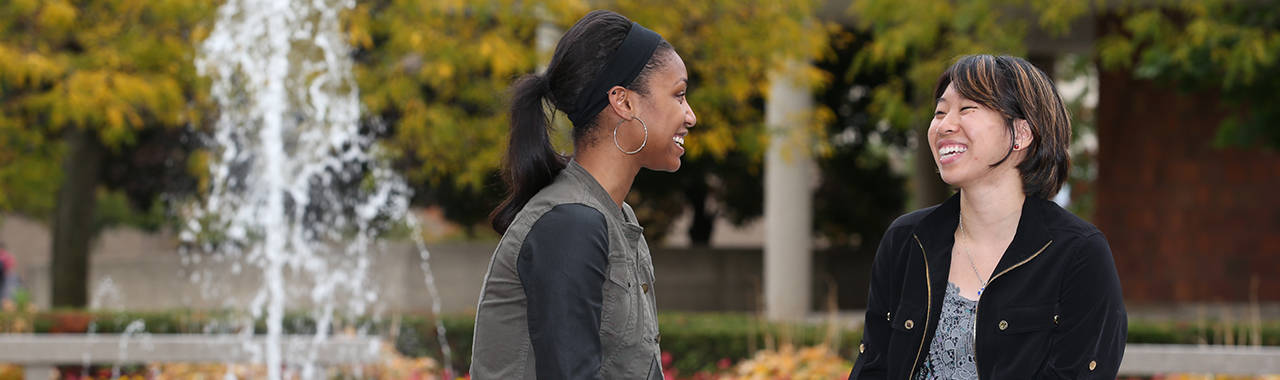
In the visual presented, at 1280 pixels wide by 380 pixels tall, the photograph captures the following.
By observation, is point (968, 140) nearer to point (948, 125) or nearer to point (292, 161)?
point (948, 125)

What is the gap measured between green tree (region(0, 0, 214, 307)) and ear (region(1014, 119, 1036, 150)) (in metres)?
8.89

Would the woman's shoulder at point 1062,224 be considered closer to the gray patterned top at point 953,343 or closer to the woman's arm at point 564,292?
the gray patterned top at point 953,343

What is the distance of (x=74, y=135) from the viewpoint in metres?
13.6

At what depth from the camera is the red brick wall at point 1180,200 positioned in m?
16.2

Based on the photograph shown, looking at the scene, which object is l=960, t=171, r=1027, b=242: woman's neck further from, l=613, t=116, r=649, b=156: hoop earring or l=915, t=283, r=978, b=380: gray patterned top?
l=613, t=116, r=649, b=156: hoop earring

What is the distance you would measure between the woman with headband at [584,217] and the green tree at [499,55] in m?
7.70

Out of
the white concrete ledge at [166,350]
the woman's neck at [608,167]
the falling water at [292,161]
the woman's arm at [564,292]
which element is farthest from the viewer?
the falling water at [292,161]

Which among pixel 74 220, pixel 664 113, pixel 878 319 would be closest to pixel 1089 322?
pixel 878 319

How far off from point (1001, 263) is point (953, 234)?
169 millimetres

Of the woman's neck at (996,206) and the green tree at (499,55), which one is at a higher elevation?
the green tree at (499,55)

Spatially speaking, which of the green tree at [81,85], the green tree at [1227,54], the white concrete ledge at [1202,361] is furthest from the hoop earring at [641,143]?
the green tree at [1227,54]

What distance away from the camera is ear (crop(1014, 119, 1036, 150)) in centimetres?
267

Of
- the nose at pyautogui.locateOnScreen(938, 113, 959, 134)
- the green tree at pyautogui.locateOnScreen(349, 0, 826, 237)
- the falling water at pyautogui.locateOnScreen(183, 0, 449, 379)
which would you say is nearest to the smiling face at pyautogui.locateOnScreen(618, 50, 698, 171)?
the nose at pyautogui.locateOnScreen(938, 113, 959, 134)

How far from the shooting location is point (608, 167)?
226 centimetres
